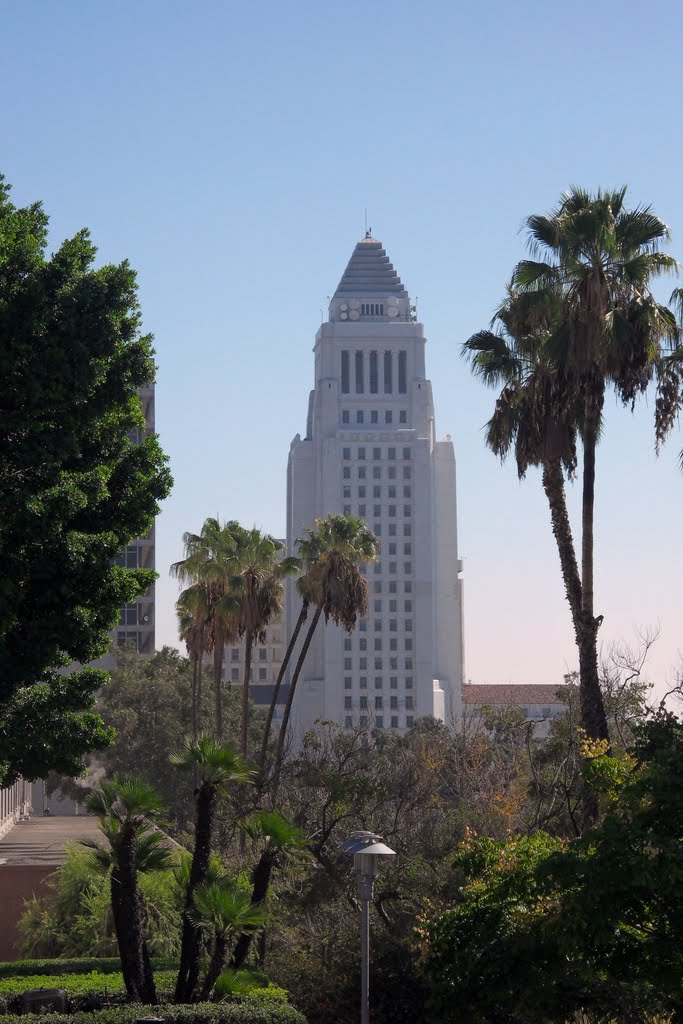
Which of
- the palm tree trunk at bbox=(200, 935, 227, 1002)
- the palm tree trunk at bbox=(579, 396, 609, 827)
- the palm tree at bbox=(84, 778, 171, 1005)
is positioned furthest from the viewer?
the palm tree trunk at bbox=(579, 396, 609, 827)

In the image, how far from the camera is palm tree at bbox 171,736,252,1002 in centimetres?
1933

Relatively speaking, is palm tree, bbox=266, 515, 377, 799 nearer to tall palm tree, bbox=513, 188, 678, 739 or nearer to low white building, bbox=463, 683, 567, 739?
tall palm tree, bbox=513, 188, 678, 739

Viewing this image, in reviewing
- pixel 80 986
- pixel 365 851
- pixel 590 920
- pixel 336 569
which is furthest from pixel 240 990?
pixel 336 569

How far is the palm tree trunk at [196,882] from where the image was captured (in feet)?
64.0

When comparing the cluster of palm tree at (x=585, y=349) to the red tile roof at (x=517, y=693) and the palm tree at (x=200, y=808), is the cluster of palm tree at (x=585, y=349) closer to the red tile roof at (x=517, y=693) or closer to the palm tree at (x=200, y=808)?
the palm tree at (x=200, y=808)

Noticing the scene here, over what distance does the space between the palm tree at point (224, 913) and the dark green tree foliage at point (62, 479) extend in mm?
4987

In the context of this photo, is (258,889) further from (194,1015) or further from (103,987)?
(103,987)

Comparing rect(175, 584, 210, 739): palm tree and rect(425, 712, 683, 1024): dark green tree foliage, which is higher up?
rect(175, 584, 210, 739): palm tree

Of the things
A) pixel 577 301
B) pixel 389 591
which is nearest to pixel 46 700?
pixel 577 301

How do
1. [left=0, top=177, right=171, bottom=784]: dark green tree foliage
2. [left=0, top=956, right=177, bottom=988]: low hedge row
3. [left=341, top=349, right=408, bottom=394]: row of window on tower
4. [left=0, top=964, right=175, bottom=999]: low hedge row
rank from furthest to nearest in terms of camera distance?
[left=341, top=349, right=408, bottom=394]: row of window on tower < [left=0, top=956, right=177, bottom=988]: low hedge row < [left=0, top=964, right=175, bottom=999]: low hedge row < [left=0, top=177, right=171, bottom=784]: dark green tree foliage

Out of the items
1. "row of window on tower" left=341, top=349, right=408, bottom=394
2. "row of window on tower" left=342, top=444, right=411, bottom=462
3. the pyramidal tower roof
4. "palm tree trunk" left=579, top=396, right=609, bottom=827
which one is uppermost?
the pyramidal tower roof

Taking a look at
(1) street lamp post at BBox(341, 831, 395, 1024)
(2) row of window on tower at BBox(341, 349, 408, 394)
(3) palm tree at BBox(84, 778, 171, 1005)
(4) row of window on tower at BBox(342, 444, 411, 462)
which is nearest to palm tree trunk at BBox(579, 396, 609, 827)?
(1) street lamp post at BBox(341, 831, 395, 1024)

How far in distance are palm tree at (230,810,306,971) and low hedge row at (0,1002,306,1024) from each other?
724 millimetres

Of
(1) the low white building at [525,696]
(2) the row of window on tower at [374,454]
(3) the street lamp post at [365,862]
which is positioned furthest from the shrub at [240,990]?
(2) the row of window on tower at [374,454]
